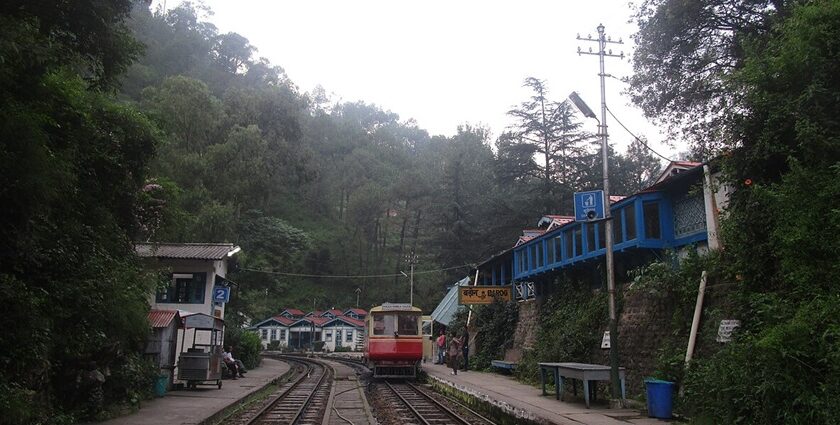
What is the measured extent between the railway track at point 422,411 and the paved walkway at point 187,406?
3.83m

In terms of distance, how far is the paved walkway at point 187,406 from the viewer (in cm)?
986

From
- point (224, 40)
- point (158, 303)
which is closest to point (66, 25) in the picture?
point (158, 303)

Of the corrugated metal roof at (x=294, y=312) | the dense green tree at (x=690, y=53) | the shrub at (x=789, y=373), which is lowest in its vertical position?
the shrub at (x=789, y=373)

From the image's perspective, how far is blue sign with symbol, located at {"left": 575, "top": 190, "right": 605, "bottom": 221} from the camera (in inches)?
482

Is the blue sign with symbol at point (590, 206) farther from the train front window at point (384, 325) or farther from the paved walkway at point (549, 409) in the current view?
the train front window at point (384, 325)

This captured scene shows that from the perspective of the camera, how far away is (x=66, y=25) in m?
8.02

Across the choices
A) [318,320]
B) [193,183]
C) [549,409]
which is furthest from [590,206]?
[318,320]

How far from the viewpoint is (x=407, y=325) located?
21.0 m

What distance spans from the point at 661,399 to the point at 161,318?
1169cm

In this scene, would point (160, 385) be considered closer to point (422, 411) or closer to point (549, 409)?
point (422, 411)

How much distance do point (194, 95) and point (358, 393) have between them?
21.6 metres

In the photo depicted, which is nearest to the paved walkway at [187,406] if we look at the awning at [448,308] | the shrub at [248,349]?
the shrub at [248,349]

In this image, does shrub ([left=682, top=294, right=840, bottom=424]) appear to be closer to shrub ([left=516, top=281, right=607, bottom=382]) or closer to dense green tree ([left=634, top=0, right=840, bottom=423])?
dense green tree ([left=634, top=0, right=840, bottom=423])

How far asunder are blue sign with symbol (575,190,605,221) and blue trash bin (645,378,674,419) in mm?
3571
